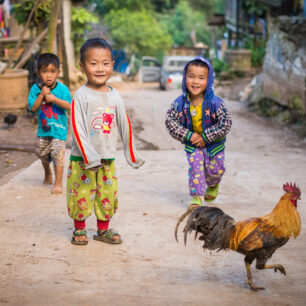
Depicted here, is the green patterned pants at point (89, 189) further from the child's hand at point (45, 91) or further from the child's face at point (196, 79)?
the child's hand at point (45, 91)

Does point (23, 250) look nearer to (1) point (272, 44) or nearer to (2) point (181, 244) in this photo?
(2) point (181, 244)

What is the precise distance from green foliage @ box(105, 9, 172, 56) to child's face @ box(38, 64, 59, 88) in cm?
2595

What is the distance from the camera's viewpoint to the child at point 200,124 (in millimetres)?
4648

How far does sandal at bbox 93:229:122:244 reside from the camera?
4018 mm

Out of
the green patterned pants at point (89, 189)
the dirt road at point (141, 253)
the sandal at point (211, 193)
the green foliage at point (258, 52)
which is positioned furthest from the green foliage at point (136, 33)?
the green patterned pants at point (89, 189)

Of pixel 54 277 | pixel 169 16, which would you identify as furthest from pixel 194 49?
pixel 54 277

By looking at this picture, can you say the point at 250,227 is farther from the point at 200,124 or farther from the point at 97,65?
the point at 200,124

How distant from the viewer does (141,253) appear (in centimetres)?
386

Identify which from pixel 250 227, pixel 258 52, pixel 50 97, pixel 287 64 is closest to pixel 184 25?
pixel 258 52

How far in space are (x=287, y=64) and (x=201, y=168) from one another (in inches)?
272

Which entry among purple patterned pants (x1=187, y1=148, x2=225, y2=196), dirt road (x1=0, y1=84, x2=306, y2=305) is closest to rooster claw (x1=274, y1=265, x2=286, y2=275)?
dirt road (x1=0, y1=84, x2=306, y2=305)

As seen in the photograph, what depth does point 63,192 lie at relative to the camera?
540 centimetres

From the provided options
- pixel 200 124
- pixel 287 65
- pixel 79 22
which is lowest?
pixel 287 65

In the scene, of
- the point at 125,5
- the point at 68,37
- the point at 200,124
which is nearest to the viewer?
the point at 200,124
